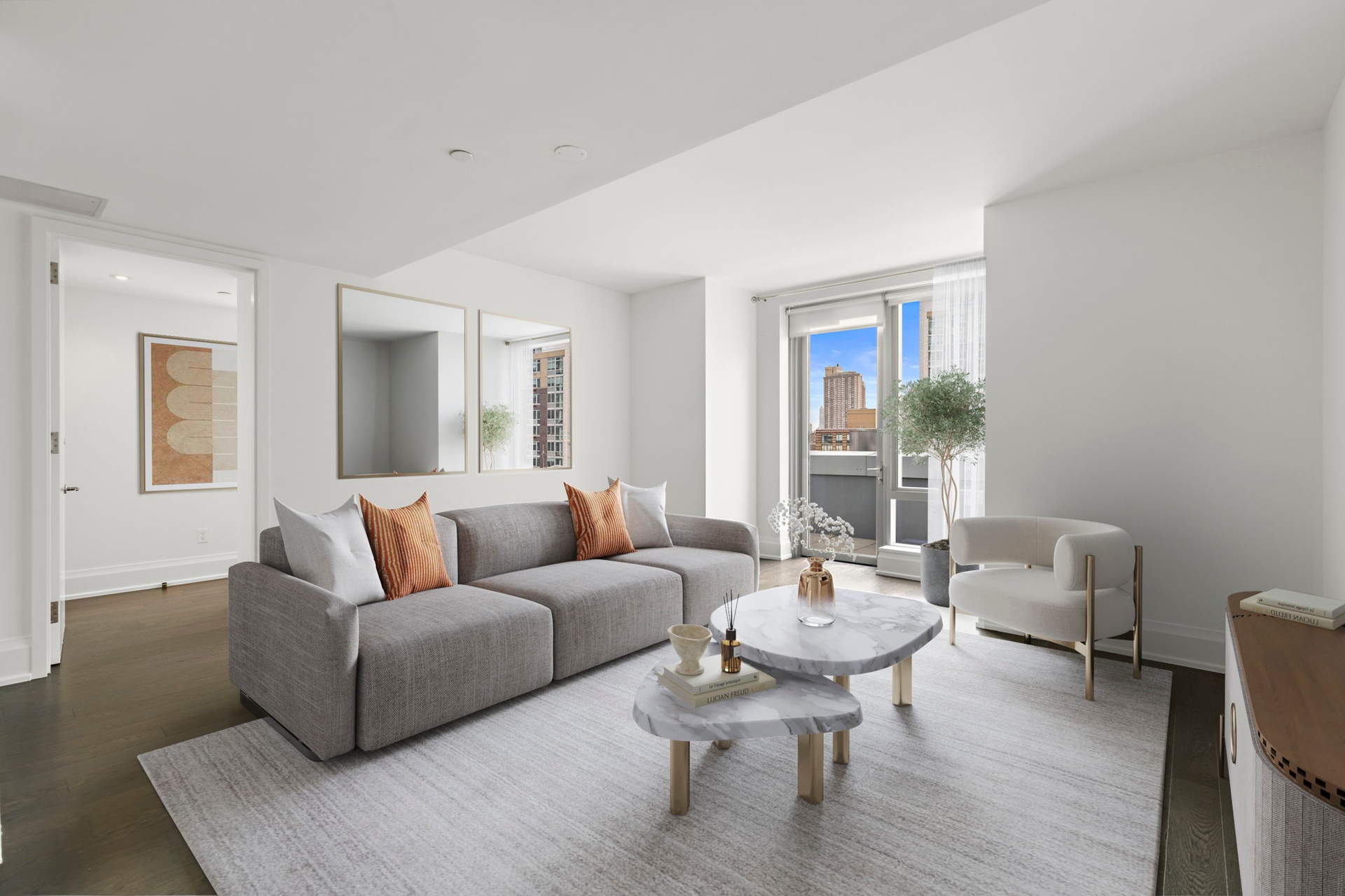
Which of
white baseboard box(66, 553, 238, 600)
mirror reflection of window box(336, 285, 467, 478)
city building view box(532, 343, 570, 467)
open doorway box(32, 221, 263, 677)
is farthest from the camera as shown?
city building view box(532, 343, 570, 467)

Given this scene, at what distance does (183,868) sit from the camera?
1697mm

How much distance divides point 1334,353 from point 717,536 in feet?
10.1

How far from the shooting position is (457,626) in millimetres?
2516

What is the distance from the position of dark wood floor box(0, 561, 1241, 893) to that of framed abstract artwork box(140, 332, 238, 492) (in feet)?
5.45

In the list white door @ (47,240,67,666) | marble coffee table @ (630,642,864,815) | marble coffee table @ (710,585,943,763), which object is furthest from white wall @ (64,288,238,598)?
marble coffee table @ (630,642,864,815)

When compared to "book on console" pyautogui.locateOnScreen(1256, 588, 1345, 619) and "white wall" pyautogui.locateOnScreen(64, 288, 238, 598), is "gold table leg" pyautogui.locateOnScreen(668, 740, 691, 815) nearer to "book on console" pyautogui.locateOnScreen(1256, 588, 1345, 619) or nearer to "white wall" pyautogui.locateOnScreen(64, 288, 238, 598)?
"book on console" pyautogui.locateOnScreen(1256, 588, 1345, 619)

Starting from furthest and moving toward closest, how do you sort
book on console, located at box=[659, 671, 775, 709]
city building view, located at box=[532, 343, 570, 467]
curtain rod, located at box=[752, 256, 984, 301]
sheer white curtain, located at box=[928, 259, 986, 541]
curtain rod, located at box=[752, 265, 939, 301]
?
city building view, located at box=[532, 343, 570, 467] < curtain rod, located at box=[752, 265, 939, 301] < curtain rod, located at box=[752, 256, 984, 301] < sheer white curtain, located at box=[928, 259, 986, 541] < book on console, located at box=[659, 671, 775, 709]

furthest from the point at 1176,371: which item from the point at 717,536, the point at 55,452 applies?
the point at 55,452

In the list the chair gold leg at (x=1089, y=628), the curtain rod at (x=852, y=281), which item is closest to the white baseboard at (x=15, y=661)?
the chair gold leg at (x=1089, y=628)

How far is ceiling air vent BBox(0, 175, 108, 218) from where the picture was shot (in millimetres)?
2832

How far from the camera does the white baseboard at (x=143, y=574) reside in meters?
4.72

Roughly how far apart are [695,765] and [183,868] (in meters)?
1.48

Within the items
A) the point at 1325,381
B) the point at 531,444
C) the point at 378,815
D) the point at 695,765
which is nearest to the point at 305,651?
the point at 378,815

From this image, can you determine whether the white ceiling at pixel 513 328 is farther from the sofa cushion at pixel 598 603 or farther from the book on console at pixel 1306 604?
the book on console at pixel 1306 604
